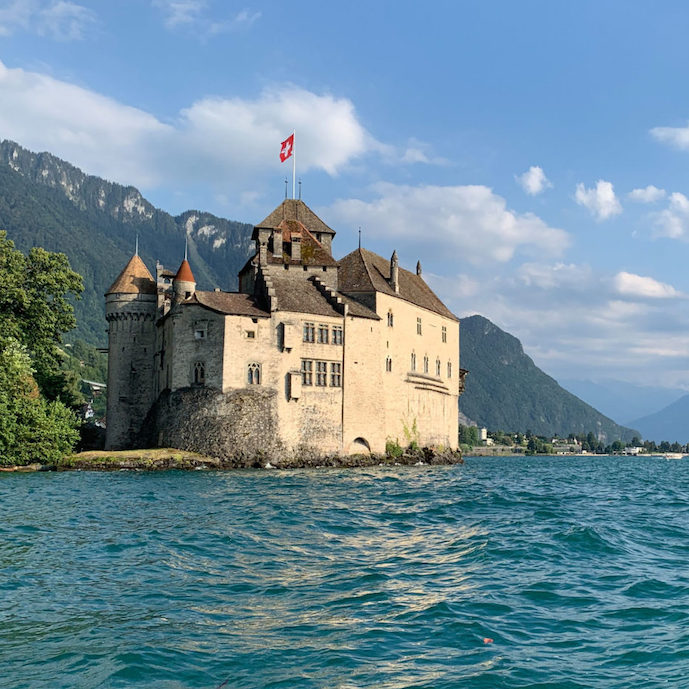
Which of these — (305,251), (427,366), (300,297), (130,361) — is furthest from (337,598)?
(427,366)

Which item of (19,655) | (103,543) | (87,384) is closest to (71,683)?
(19,655)

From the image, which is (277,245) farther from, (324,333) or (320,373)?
(320,373)

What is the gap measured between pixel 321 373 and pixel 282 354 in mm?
3872

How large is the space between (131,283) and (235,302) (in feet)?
48.9

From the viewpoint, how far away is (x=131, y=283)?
7600 cm

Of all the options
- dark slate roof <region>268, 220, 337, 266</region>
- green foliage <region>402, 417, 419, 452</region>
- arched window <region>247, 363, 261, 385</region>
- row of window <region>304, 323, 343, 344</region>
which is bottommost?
green foliage <region>402, 417, 419, 452</region>

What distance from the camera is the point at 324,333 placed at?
67.1 metres

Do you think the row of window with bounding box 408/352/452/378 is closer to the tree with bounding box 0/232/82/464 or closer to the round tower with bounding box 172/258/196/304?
the round tower with bounding box 172/258/196/304

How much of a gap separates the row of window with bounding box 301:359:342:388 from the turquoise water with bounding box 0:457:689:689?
3490 centimetres

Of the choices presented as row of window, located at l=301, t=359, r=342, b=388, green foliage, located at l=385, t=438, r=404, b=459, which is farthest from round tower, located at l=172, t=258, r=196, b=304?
green foliage, located at l=385, t=438, r=404, b=459

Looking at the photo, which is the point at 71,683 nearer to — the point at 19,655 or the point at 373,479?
the point at 19,655

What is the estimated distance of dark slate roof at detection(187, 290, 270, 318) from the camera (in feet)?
210

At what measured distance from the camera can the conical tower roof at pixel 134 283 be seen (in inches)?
2977

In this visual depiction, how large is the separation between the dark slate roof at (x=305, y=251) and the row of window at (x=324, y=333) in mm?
7381
